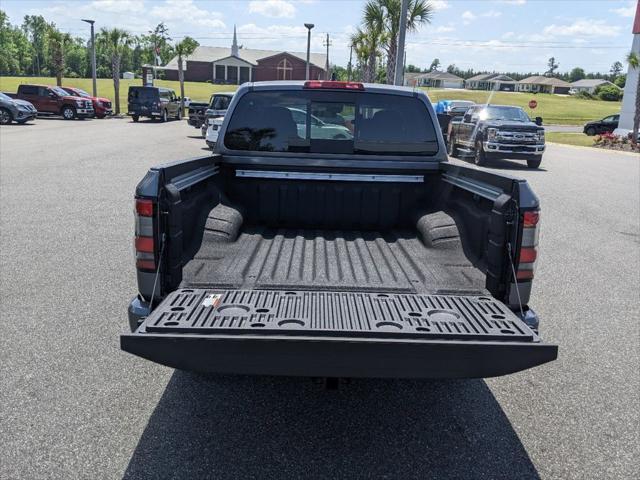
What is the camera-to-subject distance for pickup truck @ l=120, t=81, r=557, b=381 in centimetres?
264

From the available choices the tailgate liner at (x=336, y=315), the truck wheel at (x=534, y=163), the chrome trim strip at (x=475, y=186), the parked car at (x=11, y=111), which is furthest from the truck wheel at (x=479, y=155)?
the parked car at (x=11, y=111)

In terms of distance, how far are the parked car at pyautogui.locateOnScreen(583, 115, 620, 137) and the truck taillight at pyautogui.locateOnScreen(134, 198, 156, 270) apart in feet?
144

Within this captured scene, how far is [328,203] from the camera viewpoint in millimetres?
5105

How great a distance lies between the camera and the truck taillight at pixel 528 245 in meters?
3.21

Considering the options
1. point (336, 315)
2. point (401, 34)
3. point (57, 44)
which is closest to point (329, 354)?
point (336, 315)

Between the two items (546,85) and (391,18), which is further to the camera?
(546,85)

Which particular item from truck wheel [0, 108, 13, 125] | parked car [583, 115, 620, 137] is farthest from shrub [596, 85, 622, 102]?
truck wheel [0, 108, 13, 125]

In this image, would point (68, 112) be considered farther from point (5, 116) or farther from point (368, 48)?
point (368, 48)

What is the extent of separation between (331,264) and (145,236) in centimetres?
134

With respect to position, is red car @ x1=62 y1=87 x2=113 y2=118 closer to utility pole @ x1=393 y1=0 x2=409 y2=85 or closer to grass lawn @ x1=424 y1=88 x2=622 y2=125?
utility pole @ x1=393 y1=0 x2=409 y2=85

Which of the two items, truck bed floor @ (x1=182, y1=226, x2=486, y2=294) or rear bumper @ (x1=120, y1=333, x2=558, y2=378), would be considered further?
truck bed floor @ (x1=182, y1=226, x2=486, y2=294)

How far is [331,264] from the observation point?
4051 mm

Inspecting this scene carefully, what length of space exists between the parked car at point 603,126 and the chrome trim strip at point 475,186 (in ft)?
137

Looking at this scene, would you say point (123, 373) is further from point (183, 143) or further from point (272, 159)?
point (183, 143)
